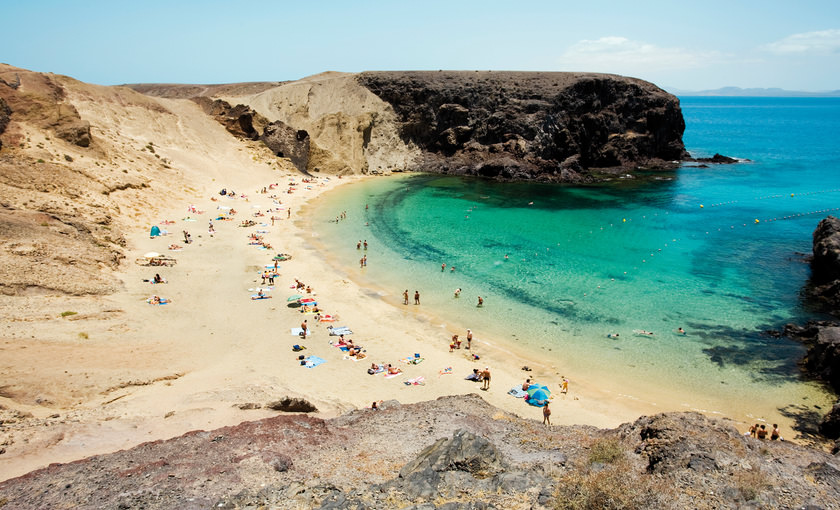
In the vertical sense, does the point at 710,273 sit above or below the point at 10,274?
below

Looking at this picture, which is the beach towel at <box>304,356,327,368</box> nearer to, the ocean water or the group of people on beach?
the ocean water

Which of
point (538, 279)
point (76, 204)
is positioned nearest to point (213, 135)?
point (76, 204)

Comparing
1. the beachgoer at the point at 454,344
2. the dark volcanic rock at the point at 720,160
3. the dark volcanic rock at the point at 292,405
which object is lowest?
the beachgoer at the point at 454,344

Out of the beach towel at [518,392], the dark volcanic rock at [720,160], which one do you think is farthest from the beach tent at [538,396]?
the dark volcanic rock at [720,160]

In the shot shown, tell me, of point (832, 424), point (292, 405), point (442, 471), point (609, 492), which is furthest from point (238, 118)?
point (832, 424)

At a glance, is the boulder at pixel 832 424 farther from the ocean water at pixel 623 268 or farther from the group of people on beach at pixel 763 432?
the group of people on beach at pixel 763 432

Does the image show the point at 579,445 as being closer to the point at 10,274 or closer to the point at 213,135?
the point at 10,274
